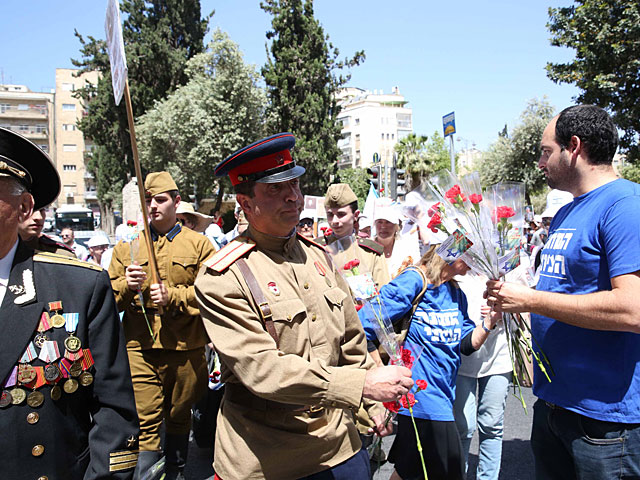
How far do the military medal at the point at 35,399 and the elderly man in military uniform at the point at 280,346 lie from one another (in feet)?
2.15

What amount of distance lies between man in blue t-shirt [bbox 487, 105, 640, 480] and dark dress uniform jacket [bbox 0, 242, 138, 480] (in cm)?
183

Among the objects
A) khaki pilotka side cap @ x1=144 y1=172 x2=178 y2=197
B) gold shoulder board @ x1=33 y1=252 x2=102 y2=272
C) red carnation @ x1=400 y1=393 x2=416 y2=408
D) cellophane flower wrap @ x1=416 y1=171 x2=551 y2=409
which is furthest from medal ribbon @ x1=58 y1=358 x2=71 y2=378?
khaki pilotka side cap @ x1=144 y1=172 x2=178 y2=197

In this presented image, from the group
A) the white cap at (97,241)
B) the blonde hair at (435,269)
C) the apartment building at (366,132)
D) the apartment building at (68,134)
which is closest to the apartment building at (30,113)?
the apartment building at (68,134)

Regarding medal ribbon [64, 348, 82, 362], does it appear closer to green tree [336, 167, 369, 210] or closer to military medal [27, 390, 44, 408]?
military medal [27, 390, 44, 408]

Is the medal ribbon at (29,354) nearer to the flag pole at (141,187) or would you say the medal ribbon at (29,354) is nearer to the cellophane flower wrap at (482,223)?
the flag pole at (141,187)

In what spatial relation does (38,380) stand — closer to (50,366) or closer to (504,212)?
(50,366)

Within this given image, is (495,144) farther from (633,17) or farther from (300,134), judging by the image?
(633,17)

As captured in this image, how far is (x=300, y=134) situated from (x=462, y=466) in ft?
103

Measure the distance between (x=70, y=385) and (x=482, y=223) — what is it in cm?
212

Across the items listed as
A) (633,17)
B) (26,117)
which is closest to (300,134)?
(633,17)

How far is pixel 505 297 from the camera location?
2.58 metres

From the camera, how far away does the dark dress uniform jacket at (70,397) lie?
72.0 inches

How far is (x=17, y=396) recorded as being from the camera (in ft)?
5.98

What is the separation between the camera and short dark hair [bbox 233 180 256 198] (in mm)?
2465
